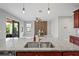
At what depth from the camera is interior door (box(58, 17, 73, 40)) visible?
2.73 meters

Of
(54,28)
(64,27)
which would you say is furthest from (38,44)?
(64,27)

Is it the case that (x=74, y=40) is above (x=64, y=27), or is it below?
below

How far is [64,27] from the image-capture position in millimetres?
2914

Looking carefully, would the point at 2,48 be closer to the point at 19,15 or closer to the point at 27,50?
the point at 27,50

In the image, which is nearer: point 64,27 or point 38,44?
point 38,44

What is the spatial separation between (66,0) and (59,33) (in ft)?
4.25

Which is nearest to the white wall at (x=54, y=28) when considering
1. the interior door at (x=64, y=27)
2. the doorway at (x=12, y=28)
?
the interior door at (x=64, y=27)

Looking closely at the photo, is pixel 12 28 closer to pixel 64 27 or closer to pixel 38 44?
pixel 38 44

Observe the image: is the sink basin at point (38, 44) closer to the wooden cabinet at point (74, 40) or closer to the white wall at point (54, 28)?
the white wall at point (54, 28)

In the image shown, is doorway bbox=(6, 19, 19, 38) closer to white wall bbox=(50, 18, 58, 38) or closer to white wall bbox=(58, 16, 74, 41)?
white wall bbox=(50, 18, 58, 38)

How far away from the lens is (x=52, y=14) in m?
2.79

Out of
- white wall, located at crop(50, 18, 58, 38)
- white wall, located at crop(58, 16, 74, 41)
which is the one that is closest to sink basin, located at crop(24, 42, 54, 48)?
white wall, located at crop(50, 18, 58, 38)

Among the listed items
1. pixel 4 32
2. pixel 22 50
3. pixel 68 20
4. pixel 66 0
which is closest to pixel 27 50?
pixel 22 50

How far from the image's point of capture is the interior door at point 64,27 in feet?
8.94
